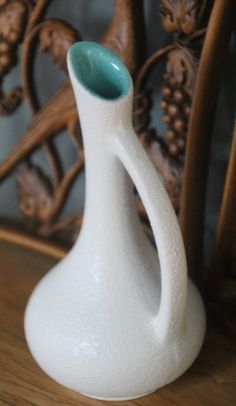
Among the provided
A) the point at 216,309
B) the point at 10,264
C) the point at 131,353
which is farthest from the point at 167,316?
the point at 10,264

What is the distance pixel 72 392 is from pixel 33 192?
21 centimetres

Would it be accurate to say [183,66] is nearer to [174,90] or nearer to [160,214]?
[174,90]

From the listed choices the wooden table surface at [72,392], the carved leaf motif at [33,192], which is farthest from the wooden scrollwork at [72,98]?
the wooden table surface at [72,392]

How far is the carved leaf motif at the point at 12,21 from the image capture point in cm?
51

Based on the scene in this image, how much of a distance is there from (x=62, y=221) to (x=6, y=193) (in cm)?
11

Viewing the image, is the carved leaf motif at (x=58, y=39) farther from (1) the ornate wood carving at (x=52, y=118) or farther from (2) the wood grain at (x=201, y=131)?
(2) the wood grain at (x=201, y=131)

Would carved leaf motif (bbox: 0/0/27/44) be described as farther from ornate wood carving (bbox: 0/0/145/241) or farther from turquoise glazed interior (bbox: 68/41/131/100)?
turquoise glazed interior (bbox: 68/41/131/100)

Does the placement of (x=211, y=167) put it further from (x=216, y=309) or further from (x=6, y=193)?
(x=6, y=193)

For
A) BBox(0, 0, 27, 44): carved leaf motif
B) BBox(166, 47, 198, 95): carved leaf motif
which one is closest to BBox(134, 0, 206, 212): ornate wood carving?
BBox(166, 47, 198, 95): carved leaf motif

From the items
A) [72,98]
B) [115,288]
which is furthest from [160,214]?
[72,98]

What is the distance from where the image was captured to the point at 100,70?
365mm

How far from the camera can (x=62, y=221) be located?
57 cm

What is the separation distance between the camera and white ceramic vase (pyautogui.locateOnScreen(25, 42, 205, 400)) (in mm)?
355

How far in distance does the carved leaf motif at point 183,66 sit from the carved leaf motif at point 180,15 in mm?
17
